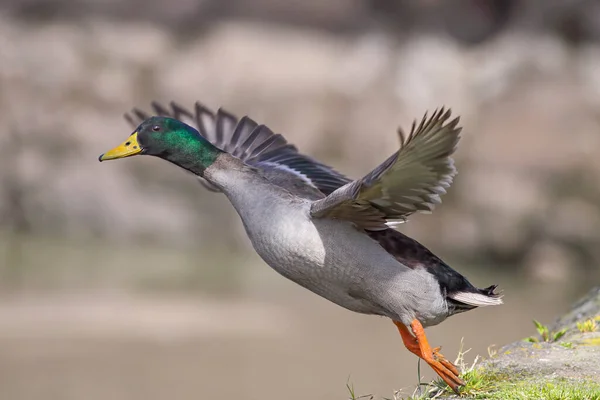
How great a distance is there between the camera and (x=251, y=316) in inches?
340

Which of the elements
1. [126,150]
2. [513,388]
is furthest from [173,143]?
[513,388]

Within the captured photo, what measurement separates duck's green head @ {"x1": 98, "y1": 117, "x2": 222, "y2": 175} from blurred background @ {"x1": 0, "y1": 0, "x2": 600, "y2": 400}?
4.90 m

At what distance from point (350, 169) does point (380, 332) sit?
3.25 meters

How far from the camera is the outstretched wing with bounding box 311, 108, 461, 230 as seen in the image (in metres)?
2.69

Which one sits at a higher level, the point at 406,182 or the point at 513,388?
the point at 406,182

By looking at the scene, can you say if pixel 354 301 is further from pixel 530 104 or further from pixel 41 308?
pixel 530 104

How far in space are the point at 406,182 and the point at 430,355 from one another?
0.58 m

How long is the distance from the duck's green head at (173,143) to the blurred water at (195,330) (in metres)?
3.37

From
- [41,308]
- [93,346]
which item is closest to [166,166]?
[41,308]

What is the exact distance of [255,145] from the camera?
13.6 feet

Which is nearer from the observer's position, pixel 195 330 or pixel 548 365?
pixel 548 365

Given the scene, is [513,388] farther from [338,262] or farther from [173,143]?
[173,143]

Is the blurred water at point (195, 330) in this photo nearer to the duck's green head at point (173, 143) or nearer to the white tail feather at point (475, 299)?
the white tail feather at point (475, 299)

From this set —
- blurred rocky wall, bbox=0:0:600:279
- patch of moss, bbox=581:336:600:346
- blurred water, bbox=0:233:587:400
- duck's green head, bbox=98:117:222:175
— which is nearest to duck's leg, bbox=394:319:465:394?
patch of moss, bbox=581:336:600:346
